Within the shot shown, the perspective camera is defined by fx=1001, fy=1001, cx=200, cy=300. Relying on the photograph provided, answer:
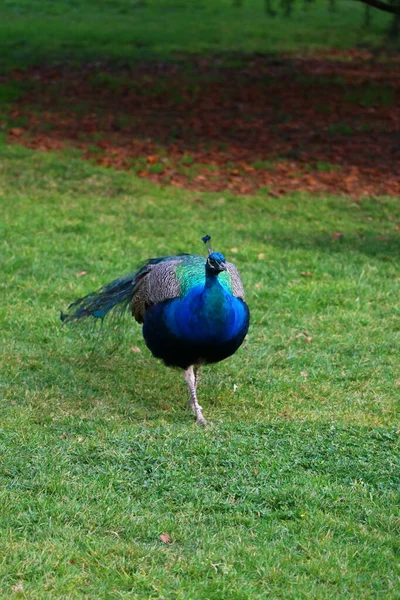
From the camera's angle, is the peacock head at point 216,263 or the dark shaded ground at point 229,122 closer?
the peacock head at point 216,263

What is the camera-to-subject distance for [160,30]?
21469mm

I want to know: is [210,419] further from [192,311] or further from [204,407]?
[192,311]

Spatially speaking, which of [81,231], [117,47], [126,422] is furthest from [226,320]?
[117,47]

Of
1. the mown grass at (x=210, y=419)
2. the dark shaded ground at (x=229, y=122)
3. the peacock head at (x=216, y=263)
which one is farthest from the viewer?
the dark shaded ground at (x=229, y=122)

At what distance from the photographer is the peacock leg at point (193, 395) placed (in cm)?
609

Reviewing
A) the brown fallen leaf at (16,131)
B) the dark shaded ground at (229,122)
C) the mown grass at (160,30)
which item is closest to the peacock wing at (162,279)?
the dark shaded ground at (229,122)

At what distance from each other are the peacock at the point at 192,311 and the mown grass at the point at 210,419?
0.40 meters

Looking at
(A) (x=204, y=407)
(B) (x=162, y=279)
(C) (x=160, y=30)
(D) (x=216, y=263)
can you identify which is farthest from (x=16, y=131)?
(C) (x=160, y=30)

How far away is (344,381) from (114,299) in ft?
5.56

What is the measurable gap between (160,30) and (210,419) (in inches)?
654

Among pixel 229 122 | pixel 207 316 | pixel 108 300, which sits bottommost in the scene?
pixel 229 122

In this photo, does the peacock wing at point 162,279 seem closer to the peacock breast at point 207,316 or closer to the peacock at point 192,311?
the peacock at point 192,311

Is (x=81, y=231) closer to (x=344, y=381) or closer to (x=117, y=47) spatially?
(x=344, y=381)

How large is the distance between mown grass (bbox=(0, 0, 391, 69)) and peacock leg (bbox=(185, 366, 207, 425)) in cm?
1212
